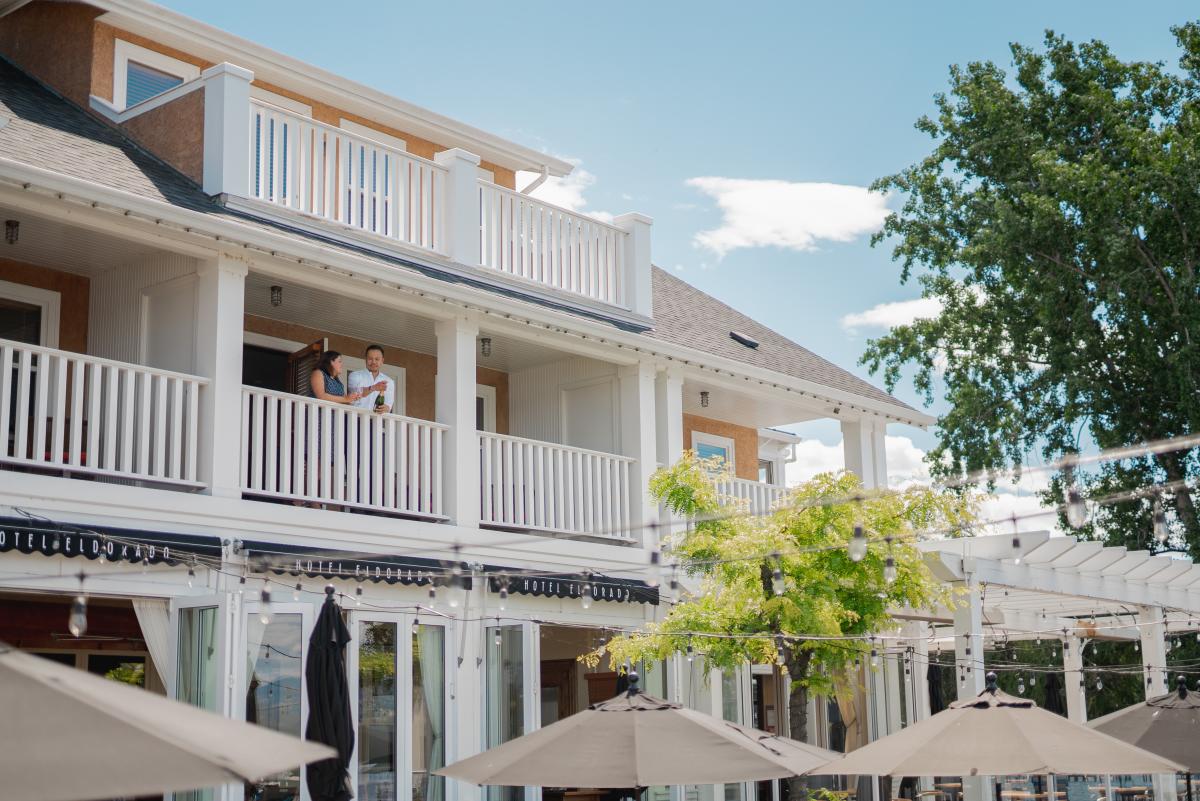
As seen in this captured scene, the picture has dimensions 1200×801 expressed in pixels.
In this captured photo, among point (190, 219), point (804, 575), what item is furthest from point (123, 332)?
point (804, 575)

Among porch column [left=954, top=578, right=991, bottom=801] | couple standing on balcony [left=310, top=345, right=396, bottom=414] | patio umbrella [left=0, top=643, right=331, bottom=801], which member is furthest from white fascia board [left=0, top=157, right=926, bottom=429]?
patio umbrella [left=0, top=643, right=331, bottom=801]

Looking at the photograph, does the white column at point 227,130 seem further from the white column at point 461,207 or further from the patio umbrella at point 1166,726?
the patio umbrella at point 1166,726

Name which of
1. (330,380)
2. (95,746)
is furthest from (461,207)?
(95,746)

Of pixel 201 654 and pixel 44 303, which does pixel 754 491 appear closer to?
pixel 201 654

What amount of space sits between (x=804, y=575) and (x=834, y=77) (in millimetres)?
19183

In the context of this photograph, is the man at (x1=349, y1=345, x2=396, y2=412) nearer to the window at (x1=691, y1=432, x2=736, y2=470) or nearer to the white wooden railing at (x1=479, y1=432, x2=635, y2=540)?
the white wooden railing at (x1=479, y1=432, x2=635, y2=540)

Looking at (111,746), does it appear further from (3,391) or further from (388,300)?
(388,300)

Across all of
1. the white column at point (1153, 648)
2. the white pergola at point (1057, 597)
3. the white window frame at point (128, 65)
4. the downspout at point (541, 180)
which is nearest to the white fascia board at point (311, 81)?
the downspout at point (541, 180)

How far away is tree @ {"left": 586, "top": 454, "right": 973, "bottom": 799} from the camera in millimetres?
12977

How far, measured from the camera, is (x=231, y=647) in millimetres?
11367

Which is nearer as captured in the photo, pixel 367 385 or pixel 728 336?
pixel 367 385

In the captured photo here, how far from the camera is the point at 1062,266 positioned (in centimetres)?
2708

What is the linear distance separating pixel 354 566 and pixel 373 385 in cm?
199

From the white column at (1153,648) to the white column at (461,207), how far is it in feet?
32.1
